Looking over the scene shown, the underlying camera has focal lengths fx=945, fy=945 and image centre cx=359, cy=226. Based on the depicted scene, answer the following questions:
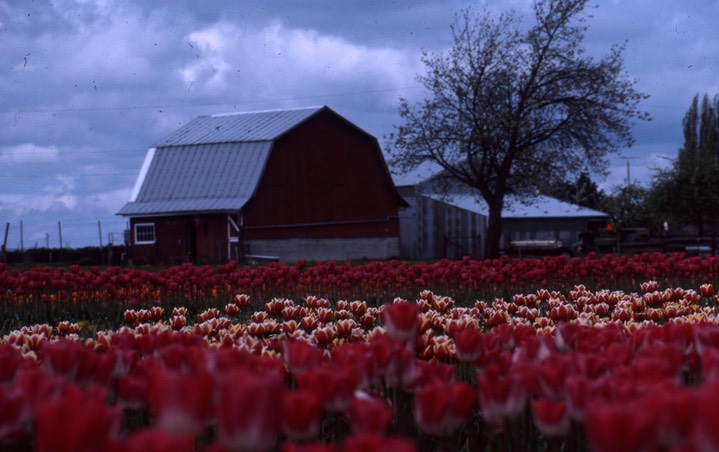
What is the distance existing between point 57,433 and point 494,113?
1727 inches

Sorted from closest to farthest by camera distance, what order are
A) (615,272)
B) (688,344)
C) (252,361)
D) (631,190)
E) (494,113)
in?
(252,361), (688,344), (615,272), (494,113), (631,190)

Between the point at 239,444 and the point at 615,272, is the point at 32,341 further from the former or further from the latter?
the point at 615,272

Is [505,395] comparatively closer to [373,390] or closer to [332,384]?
[332,384]

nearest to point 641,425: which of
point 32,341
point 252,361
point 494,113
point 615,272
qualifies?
point 252,361

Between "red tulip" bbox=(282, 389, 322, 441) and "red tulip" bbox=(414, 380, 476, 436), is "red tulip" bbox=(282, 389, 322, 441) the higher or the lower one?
the higher one

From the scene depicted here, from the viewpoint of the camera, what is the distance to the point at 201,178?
47.0 metres

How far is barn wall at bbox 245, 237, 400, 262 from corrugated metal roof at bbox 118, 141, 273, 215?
261 centimetres

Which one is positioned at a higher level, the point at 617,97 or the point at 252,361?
the point at 617,97

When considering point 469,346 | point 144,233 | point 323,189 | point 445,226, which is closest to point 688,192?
point 445,226

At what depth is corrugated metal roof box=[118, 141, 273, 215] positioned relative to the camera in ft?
148

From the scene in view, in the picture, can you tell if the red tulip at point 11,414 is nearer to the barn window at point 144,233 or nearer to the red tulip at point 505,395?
the red tulip at point 505,395

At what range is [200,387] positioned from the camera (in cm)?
177

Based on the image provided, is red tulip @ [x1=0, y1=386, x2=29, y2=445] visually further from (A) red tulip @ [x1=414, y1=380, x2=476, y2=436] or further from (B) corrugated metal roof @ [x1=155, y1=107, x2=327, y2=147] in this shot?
(B) corrugated metal roof @ [x1=155, y1=107, x2=327, y2=147]

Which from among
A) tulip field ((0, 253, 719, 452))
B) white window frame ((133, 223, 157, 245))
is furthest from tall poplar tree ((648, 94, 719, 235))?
tulip field ((0, 253, 719, 452))
